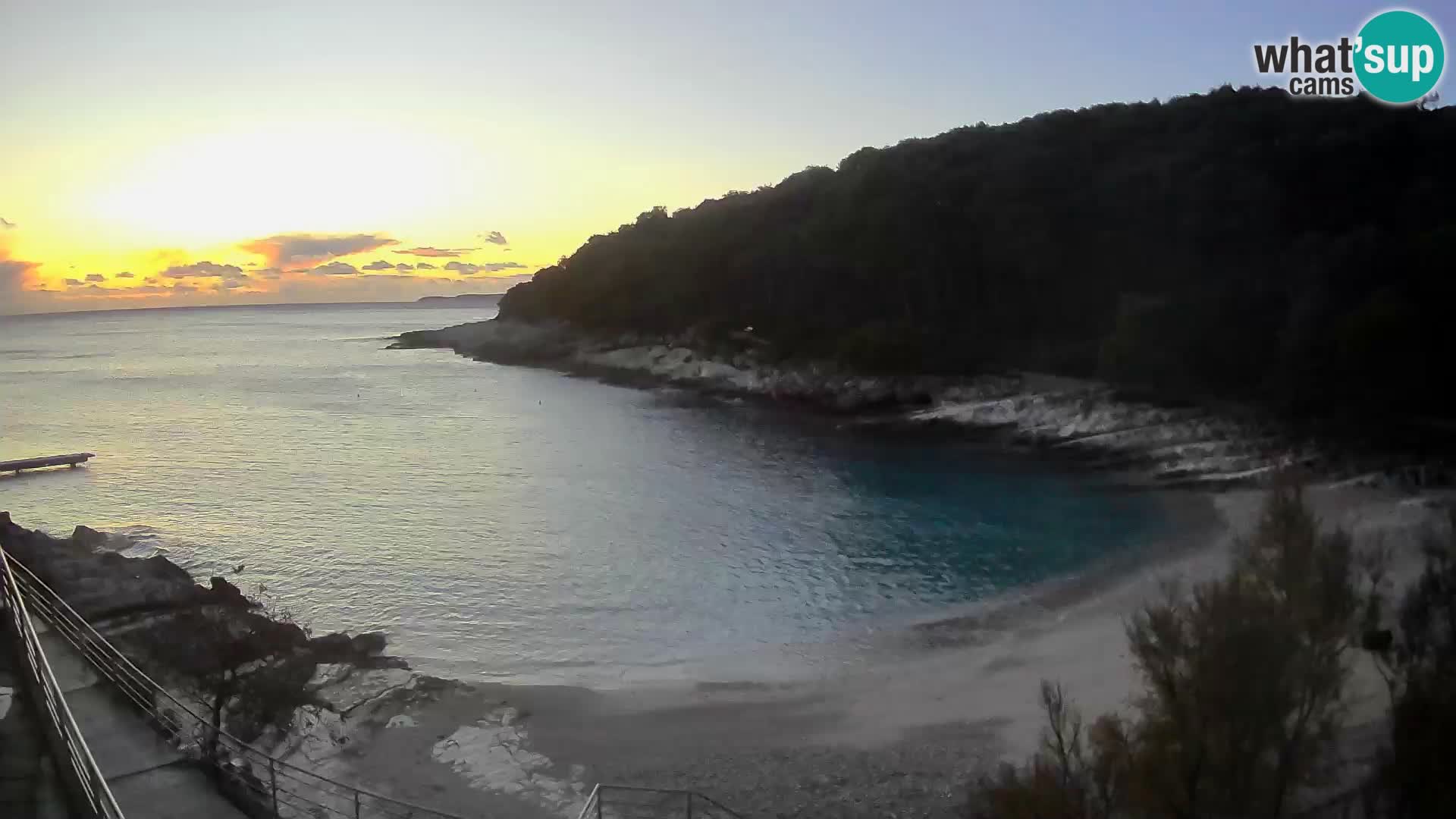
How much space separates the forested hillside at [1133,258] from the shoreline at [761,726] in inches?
594

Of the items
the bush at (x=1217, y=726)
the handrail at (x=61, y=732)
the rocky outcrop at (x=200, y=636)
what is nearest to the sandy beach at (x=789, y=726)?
the rocky outcrop at (x=200, y=636)

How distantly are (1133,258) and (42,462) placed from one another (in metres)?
47.6

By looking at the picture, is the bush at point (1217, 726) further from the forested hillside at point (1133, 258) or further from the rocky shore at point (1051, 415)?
the forested hillside at point (1133, 258)

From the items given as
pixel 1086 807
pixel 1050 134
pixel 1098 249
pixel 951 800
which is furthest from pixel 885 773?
pixel 1050 134

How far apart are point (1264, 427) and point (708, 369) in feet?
106

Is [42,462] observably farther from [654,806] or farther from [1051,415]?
[1051,415]

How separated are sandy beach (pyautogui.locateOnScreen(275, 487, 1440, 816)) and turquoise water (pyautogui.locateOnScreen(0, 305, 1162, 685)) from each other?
1.42 m

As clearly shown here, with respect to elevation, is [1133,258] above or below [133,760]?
above

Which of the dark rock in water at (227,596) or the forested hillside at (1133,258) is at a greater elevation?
the forested hillside at (1133,258)

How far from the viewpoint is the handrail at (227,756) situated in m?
7.22

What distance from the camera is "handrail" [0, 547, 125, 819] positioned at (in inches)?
169

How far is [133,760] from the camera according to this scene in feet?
23.1

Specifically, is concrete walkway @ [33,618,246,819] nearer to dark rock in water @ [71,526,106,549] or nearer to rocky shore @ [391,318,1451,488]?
rocky shore @ [391,318,1451,488]

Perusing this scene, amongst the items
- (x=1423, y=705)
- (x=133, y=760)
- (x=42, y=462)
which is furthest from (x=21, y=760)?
(x=42, y=462)
